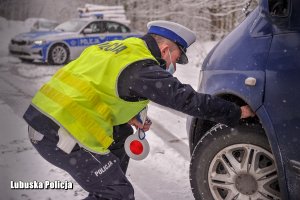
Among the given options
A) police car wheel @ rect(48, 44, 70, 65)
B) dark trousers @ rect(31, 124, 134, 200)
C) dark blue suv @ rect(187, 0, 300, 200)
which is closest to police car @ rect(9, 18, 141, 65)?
police car wheel @ rect(48, 44, 70, 65)

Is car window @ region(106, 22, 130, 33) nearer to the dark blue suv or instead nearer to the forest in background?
the forest in background

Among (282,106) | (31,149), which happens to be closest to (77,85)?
(282,106)

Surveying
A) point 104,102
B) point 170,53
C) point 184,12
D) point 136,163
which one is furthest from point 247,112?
point 184,12

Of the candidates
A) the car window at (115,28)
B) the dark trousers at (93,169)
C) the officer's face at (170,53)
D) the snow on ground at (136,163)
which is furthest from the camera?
the car window at (115,28)

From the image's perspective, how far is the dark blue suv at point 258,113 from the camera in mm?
2264

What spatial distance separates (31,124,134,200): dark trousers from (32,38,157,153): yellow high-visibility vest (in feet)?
0.31

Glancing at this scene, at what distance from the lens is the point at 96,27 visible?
40.6 ft

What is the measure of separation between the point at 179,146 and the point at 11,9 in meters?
24.0

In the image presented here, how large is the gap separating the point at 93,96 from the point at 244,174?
3.86 feet

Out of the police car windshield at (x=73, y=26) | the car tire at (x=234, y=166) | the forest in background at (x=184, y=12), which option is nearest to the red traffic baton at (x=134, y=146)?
the car tire at (x=234, y=166)

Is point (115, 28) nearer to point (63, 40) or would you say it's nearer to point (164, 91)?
point (63, 40)

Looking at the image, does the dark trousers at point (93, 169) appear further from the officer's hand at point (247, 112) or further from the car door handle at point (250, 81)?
the car door handle at point (250, 81)

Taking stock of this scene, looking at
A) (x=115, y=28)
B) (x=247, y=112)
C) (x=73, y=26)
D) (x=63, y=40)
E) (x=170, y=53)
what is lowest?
(x=63, y=40)

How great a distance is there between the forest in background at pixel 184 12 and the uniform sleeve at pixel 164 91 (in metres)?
2.73
